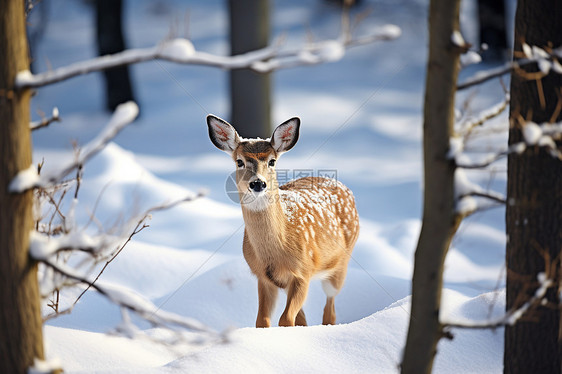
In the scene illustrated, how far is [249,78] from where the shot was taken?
8.99 m

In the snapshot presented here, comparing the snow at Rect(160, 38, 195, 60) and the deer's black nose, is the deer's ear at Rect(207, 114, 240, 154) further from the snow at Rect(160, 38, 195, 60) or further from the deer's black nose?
the snow at Rect(160, 38, 195, 60)

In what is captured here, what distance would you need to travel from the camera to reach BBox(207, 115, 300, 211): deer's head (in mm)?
4371

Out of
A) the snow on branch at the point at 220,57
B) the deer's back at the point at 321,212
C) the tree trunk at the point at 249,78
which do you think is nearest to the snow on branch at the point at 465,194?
the snow on branch at the point at 220,57

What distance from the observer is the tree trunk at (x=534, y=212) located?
306cm

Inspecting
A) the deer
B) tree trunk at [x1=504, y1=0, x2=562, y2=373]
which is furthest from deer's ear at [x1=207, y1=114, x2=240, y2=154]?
tree trunk at [x1=504, y1=0, x2=562, y2=373]

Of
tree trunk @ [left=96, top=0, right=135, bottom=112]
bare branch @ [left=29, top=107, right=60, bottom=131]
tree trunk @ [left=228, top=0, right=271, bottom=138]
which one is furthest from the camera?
tree trunk @ [left=96, top=0, right=135, bottom=112]

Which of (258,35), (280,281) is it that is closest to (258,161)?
(280,281)

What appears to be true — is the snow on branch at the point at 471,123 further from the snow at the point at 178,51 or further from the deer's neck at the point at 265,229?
the deer's neck at the point at 265,229

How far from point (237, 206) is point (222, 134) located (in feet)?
12.7

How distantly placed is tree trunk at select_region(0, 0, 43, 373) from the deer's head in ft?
6.91

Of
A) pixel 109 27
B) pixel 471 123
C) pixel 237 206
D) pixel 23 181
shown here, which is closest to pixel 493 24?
pixel 237 206

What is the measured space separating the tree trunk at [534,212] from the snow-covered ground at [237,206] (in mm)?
242

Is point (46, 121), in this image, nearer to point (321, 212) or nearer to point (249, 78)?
point (321, 212)

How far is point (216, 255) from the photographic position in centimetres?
631
